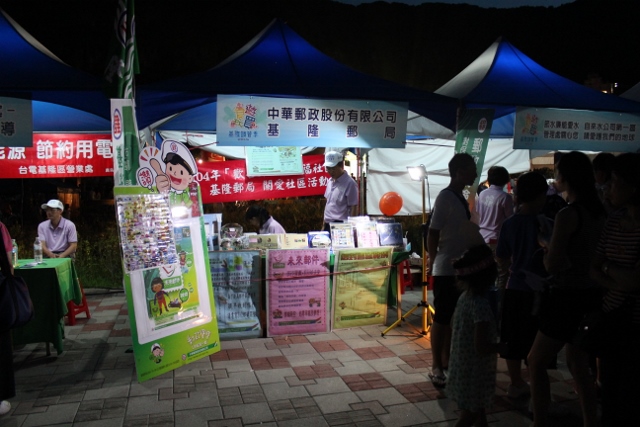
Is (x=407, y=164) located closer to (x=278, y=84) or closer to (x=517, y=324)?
(x=278, y=84)

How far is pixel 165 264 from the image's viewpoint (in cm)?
448

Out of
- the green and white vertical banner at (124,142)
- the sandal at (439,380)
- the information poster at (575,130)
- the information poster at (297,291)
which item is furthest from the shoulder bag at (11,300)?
the information poster at (575,130)

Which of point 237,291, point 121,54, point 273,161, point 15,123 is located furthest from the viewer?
point 273,161

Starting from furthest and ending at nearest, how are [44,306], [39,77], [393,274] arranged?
[393,274]
[44,306]
[39,77]

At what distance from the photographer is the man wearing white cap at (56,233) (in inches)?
285

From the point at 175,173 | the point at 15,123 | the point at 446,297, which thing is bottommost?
the point at 446,297

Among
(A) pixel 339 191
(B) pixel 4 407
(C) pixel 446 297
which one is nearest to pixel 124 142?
(B) pixel 4 407

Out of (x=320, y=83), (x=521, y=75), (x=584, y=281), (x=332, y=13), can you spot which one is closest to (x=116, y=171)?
(x=320, y=83)

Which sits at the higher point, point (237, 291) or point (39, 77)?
point (39, 77)

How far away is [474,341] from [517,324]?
1.29m

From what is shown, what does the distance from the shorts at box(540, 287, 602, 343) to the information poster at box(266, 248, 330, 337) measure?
3.07 metres

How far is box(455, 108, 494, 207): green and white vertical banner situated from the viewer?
212 inches

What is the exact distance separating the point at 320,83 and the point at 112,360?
3630mm

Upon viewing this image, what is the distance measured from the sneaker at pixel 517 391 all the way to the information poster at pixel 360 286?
7.42ft
